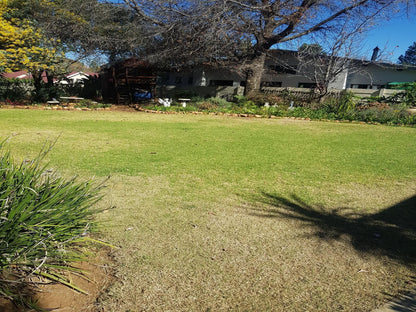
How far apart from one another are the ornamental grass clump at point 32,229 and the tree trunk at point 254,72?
1769cm

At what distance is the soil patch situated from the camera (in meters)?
1.79

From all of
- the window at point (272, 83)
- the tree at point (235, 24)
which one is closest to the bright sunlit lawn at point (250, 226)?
the tree at point (235, 24)

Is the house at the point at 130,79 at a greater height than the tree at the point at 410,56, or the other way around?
the tree at the point at 410,56

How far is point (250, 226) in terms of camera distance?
3131 mm

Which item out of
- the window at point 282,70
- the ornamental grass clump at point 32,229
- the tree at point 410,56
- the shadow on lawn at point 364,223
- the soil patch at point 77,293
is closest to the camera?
the ornamental grass clump at point 32,229

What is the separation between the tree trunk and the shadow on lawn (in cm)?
1576

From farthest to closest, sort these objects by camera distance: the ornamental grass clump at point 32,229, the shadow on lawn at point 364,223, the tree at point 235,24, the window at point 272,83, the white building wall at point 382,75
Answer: the window at point 272,83 < the white building wall at point 382,75 < the tree at point 235,24 < the shadow on lawn at point 364,223 < the ornamental grass clump at point 32,229

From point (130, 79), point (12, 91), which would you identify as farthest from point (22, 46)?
point (130, 79)

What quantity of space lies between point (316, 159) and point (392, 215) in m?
2.74

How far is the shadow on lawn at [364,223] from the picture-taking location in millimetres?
2848

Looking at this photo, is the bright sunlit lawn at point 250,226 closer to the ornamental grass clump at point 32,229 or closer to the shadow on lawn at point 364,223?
the shadow on lawn at point 364,223

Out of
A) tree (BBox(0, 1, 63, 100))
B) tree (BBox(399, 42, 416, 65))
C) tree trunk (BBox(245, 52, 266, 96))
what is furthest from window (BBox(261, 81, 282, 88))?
tree (BBox(399, 42, 416, 65))

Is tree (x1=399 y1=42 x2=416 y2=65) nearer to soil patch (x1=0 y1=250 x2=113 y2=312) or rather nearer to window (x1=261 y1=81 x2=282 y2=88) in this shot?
window (x1=261 y1=81 x2=282 y2=88)

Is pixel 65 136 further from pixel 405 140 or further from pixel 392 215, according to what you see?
pixel 405 140
